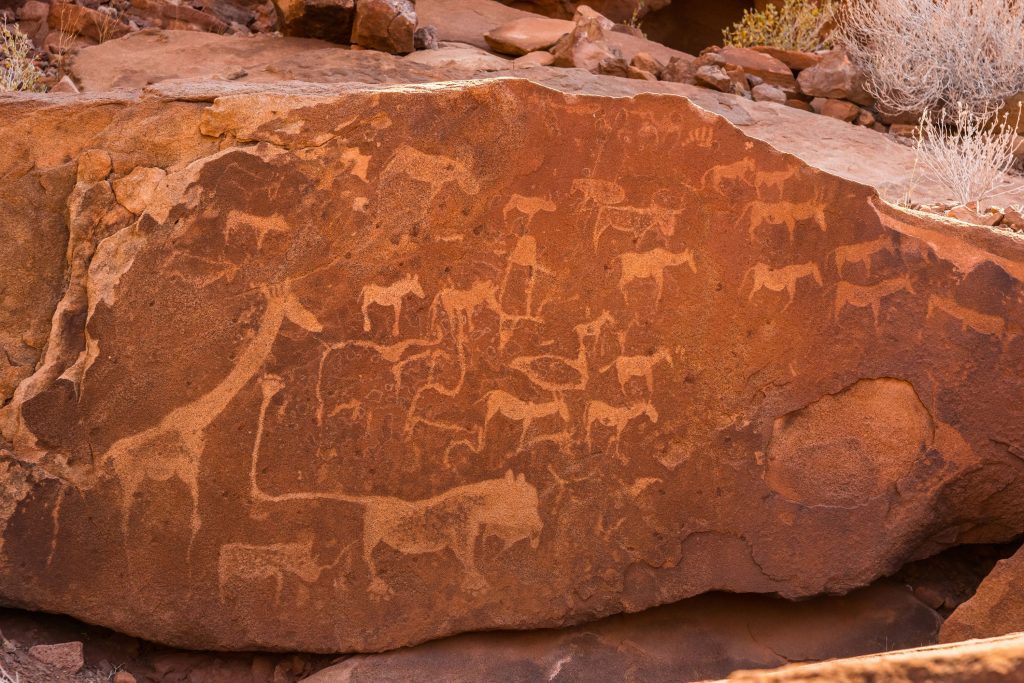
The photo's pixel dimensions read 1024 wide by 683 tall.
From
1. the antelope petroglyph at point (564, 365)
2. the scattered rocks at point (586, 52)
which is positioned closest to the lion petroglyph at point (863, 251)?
the antelope petroglyph at point (564, 365)

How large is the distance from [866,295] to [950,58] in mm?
3430

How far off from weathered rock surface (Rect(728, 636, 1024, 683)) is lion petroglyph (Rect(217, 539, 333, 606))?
163 centimetres

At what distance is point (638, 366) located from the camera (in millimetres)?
2871

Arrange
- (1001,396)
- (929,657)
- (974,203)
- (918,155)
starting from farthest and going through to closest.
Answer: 1. (918,155)
2. (974,203)
3. (1001,396)
4. (929,657)

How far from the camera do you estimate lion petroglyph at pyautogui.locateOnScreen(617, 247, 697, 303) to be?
2881mm

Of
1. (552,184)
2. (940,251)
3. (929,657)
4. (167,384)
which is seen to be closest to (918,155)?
(940,251)

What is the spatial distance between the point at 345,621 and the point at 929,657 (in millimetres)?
1761

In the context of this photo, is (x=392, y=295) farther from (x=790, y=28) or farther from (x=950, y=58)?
(x=790, y=28)

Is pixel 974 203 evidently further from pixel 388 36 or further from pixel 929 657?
pixel 929 657

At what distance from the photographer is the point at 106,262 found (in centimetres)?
271

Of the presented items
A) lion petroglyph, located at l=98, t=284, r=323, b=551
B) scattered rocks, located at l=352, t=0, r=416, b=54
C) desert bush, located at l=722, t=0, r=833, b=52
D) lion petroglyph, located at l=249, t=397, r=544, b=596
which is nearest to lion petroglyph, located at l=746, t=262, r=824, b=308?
lion petroglyph, located at l=249, t=397, r=544, b=596

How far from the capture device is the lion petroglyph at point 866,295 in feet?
9.71

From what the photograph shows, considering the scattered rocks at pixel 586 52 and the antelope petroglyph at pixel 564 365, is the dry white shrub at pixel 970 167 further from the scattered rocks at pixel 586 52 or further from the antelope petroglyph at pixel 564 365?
the antelope petroglyph at pixel 564 365

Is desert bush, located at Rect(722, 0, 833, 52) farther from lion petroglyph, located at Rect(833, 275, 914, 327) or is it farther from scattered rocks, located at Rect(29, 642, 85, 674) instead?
scattered rocks, located at Rect(29, 642, 85, 674)
